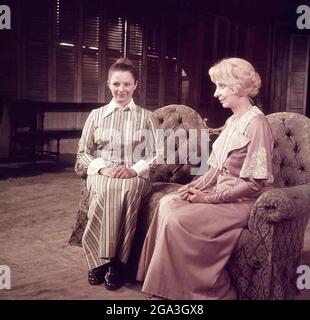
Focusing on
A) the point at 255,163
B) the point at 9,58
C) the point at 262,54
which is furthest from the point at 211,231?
the point at 262,54

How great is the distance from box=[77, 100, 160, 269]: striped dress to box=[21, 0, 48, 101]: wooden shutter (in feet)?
16.2

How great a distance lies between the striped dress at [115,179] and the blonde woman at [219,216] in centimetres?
31

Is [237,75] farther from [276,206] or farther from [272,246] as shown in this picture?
[272,246]

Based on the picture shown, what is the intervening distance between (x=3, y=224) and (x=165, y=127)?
5.40 feet

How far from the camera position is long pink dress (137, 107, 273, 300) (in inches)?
88.1

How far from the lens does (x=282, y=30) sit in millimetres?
11125

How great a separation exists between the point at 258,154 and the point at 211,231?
1.44 ft

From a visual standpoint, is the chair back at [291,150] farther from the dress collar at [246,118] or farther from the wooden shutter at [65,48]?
the wooden shutter at [65,48]

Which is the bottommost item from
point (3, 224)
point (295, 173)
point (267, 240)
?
point (3, 224)

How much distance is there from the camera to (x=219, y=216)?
2.26 metres

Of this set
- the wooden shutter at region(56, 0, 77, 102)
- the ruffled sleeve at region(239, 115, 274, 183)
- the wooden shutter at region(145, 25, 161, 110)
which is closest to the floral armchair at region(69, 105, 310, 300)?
the ruffled sleeve at region(239, 115, 274, 183)

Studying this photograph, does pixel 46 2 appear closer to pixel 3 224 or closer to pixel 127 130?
pixel 3 224

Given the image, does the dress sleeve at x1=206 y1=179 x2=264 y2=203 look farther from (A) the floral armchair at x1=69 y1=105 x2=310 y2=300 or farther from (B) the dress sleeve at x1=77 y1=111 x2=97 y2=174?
(B) the dress sleeve at x1=77 y1=111 x2=97 y2=174

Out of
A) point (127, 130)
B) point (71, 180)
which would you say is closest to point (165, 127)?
point (127, 130)
